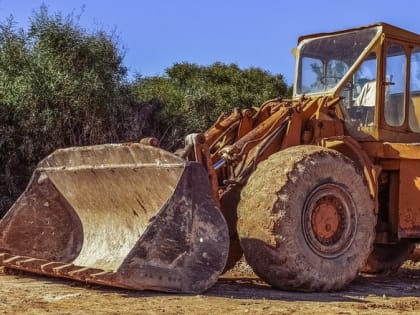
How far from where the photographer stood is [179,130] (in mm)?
15734

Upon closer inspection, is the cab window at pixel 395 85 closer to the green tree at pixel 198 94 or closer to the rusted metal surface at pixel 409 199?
the rusted metal surface at pixel 409 199

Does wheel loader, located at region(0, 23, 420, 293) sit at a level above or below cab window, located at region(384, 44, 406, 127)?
below

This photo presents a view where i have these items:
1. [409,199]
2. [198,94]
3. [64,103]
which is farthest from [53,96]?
[409,199]

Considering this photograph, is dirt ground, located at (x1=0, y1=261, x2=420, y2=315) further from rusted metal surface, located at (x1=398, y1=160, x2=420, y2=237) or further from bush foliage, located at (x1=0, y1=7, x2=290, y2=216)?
bush foliage, located at (x1=0, y1=7, x2=290, y2=216)

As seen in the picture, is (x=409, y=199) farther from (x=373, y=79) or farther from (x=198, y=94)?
(x=198, y=94)

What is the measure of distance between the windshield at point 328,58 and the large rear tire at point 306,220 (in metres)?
1.62

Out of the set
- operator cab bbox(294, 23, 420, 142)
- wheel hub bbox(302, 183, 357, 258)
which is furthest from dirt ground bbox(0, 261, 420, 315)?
operator cab bbox(294, 23, 420, 142)

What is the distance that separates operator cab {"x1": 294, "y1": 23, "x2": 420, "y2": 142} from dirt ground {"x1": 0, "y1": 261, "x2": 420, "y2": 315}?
2.01 m

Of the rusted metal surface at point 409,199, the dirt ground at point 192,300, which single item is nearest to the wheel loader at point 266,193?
the rusted metal surface at point 409,199

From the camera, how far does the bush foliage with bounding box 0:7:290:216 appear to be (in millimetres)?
13508

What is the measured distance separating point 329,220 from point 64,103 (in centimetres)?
692

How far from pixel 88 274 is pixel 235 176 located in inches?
83.5

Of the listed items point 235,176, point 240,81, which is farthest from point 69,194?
point 240,81

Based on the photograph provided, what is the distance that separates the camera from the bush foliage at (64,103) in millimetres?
13508
